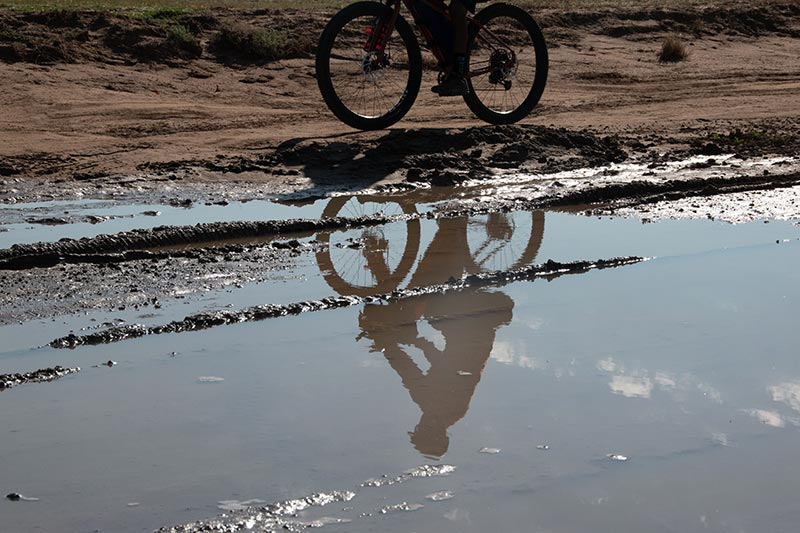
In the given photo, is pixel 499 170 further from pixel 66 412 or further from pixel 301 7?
pixel 301 7

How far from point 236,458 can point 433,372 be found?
3.79 feet

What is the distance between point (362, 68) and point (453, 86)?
74cm

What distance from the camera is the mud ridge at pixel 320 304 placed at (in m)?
5.09

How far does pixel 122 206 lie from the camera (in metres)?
7.57

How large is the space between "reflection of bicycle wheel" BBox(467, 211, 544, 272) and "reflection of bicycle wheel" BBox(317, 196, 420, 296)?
35 centimetres

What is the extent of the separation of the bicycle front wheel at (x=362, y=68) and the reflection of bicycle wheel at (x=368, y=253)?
6.27ft

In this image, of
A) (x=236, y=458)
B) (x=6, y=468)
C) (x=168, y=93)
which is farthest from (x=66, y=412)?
(x=168, y=93)

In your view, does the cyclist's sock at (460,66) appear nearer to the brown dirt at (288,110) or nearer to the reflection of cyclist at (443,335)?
the brown dirt at (288,110)

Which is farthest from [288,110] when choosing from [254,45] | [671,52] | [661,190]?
[671,52]

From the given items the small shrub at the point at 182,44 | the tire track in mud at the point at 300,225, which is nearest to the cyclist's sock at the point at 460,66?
the tire track in mud at the point at 300,225

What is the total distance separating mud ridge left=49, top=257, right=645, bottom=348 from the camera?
5090 millimetres

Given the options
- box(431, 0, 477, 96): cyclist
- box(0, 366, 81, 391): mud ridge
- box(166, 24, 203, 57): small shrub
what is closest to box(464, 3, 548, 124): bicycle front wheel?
box(431, 0, 477, 96): cyclist

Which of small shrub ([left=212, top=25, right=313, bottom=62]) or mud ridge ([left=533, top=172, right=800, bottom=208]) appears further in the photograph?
small shrub ([left=212, top=25, right=313, bottom=62])

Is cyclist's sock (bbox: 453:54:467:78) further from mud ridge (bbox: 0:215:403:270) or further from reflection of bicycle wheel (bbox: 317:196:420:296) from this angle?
mud ridge (bbox: 0:215:403:270)
